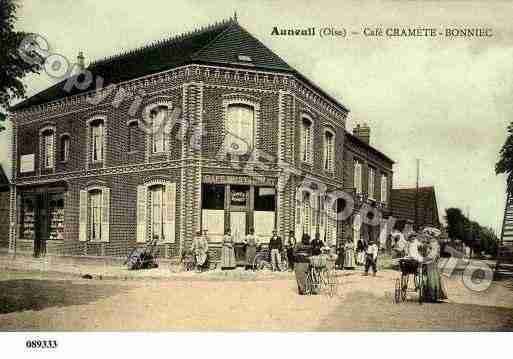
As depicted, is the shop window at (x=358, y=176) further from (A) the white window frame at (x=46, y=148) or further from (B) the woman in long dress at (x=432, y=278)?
(A) the white window frame at (x=46, y=148)

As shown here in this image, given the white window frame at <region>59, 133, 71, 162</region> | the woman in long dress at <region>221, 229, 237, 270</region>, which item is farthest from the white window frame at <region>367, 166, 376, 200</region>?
the white window frame at <region>59, 133, 71, 162</region>

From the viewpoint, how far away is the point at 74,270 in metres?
13.1

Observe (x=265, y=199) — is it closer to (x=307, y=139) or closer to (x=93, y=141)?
(x=307, y=139)

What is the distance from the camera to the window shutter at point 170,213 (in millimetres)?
13461

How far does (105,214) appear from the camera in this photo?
14.5 metres

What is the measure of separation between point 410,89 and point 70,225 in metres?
9.84

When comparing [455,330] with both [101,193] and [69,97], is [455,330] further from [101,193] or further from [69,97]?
[69,97]

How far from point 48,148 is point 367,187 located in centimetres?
1133

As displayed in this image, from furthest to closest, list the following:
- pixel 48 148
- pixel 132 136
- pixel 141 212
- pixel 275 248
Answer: pixel 48 148, pixel 132 136, pixel 141 212, pixel 275 248

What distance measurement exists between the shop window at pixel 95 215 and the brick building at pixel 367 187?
7352 millimetres

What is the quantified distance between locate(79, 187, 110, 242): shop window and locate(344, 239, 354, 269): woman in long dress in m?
6.69

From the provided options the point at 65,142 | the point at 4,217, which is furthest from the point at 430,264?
the point at 4,217

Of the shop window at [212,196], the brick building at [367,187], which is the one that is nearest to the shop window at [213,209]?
the shop window at [212,196]
